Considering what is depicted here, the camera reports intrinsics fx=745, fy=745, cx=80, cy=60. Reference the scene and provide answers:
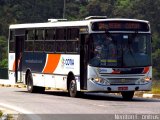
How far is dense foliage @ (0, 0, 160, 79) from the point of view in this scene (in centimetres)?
8969

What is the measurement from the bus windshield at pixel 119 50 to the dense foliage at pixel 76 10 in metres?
58.1

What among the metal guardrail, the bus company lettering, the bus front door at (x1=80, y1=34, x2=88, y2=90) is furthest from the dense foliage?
the bus front door at (x1=80, y1=34, x2=88, y2=90)

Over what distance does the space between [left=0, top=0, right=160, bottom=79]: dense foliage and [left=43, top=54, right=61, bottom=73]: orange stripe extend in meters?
54.8

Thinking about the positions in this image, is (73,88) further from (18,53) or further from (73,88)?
(18,53)

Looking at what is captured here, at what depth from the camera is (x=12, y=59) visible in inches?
1369

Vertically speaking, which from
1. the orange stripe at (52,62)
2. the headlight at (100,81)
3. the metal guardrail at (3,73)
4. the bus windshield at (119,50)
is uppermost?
the bus windshield at (119,50)

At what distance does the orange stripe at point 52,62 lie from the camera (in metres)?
29.9

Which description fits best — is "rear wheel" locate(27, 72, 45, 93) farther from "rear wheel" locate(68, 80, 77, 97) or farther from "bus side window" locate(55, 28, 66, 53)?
"rear wheel" locate(68, 80, 77, 97)

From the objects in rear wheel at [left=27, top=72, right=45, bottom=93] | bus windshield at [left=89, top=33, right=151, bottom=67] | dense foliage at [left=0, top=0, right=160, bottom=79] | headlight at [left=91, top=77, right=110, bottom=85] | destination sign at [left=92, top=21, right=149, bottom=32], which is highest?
dense foliage at [left=0, top=0, right=160, bottom=79]

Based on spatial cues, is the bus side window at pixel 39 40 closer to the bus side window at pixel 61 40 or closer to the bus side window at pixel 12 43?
the bus side window at pixel 61 40

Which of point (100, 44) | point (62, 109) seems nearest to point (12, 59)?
point (100, 44)

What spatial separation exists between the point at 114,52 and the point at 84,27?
161 cm

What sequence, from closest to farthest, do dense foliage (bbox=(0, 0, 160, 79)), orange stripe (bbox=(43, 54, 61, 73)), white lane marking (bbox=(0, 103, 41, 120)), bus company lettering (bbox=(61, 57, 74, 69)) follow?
white lane marking (bbox=(0, 103, 41, 120)), bus company lettering (bbox=(61, 57, 74, 69)), orange stripe (bbox=(43, 54, 61, 73)), dense foliage (bbox=(0, 0, 160, 79))

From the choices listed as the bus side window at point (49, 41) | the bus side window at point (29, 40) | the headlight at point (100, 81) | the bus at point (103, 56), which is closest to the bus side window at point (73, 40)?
the bus at point (103, 56)
